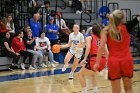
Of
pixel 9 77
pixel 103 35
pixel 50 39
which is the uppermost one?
pixel 103 35

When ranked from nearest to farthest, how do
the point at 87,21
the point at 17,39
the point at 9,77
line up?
the point at 9,77 → the point at 17,39 → the point at 87,21

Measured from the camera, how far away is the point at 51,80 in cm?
1133

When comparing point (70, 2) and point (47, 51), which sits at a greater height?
point (70, 2)

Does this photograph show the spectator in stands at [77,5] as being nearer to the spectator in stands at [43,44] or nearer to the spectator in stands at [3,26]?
the spectator in stands at [43,44]

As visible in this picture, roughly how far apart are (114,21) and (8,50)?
9.16m

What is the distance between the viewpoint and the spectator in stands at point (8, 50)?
46.2 ft

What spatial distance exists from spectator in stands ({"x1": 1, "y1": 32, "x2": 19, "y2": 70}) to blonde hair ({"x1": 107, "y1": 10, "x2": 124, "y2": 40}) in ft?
29.7

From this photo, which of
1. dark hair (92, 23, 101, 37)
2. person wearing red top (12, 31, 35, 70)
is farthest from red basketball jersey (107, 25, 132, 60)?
person wearing red top (12, 31, 35, 70)

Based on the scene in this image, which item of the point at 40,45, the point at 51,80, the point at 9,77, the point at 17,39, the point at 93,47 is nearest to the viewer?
the point at 93,47

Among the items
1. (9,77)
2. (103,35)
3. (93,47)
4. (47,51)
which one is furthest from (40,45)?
(103,35)

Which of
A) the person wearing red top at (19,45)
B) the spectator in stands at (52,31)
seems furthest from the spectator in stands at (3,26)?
the spectator in stands at (52,31)

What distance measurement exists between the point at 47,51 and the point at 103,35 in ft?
32.8

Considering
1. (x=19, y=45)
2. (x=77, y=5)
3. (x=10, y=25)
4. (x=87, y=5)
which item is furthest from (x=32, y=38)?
(x=87, y=5)

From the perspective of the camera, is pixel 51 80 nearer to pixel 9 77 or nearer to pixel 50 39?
pixel 9 77
